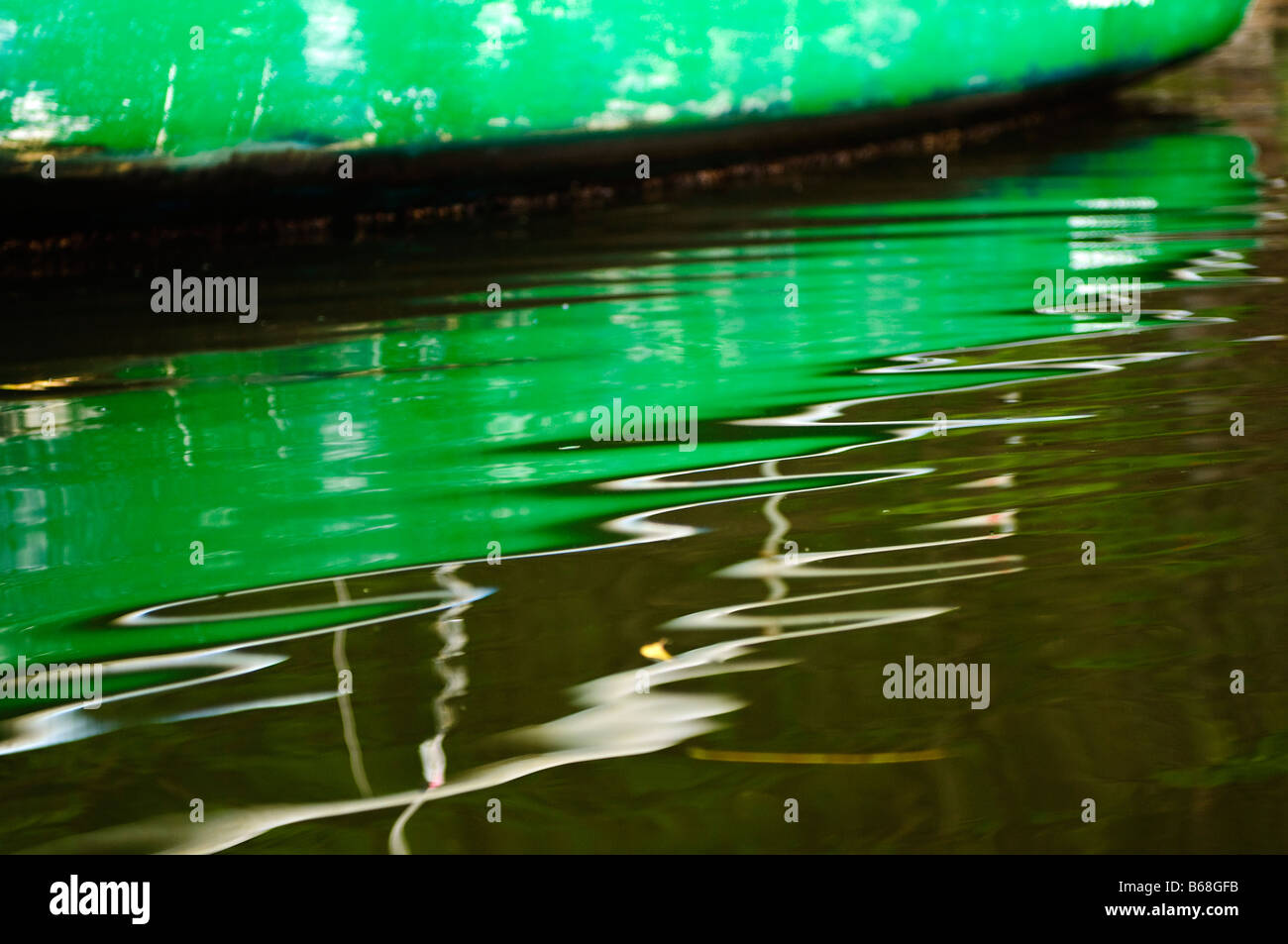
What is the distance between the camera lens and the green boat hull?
356 cm

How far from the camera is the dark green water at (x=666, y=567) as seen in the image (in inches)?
45.6

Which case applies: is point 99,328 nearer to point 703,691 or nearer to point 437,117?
point 437,117

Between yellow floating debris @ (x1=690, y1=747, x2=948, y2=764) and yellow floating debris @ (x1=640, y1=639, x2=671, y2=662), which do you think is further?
yellow floating debris @ (x1=640, y1=639, x2=671, y2=662)

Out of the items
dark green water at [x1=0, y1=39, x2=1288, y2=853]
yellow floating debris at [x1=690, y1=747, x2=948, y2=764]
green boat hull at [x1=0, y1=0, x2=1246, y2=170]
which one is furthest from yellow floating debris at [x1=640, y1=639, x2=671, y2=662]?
green boat hull at [x1=0, y1=0, x2=1246, y2=170]

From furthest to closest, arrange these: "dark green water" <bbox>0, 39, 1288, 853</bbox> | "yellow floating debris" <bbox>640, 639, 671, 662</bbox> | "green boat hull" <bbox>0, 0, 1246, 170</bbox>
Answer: "green boat hull" <bbox>0, 0, 1246, 170</bbox>
"yellow floating debris" <bbox>640, 639, 671, 662</bbox>
"dark green water" <bbox>0, 39, 1288, 853</bbox>

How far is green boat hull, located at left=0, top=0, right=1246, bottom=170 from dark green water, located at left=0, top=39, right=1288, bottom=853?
2.66ft

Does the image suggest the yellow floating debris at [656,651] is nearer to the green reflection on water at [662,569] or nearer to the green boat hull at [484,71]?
the green reflection on water at [662,569]

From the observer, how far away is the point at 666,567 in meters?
1.58

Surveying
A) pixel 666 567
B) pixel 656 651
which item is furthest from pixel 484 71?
pixel 656 651

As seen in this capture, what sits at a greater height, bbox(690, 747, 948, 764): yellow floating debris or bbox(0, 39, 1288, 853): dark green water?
bbox(0, 39, 1288, 853): dark green water

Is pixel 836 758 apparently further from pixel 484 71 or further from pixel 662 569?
pixel 484 71

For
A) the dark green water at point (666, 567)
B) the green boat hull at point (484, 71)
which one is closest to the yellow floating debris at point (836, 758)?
the dark green water at point (666, 567)

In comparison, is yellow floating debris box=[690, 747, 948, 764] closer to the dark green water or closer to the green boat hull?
the dark green water

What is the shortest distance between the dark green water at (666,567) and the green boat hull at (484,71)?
0.81 metres
